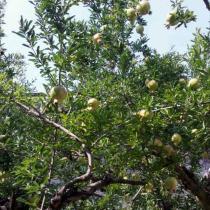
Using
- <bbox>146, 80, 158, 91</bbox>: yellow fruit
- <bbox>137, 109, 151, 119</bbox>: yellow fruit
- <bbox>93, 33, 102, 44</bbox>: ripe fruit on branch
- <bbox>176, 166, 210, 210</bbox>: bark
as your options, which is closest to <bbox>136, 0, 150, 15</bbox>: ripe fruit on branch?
<bbox>93, 33, 102, 44</bbox>: ripe fruit on branch

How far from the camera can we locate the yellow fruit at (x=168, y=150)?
A: 133 inches

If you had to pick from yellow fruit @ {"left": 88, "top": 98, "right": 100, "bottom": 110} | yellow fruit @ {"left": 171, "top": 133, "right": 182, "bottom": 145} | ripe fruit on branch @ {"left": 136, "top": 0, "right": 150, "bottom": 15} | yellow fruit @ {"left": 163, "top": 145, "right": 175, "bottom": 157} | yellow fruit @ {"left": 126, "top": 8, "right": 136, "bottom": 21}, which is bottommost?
yellow fruit @ {"left": 163, "top": 145, "right": 175, "bottom": 157}

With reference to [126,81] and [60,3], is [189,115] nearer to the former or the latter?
[126,81]

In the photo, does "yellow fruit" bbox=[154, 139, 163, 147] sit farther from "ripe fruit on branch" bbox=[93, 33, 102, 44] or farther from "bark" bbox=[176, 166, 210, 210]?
"ripe fruit on branch" bbox=[93, 33, 102, 44]

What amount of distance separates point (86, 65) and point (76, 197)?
4.99ft

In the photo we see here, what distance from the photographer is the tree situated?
287 cm

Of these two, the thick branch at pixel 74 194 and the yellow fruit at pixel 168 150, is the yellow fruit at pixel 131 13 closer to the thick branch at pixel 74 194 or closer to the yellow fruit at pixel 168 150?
the yellow fruit at pixel 168 150

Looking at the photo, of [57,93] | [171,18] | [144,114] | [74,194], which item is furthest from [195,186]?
[57,93]

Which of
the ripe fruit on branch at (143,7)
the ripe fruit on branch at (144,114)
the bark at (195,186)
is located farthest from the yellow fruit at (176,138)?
the ripe fruit on branch at (143,7)

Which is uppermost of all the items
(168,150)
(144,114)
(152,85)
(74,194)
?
(152,85)

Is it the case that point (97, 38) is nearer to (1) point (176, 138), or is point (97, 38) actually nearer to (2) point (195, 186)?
(1) point (176, 138)

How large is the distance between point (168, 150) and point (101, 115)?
2.78ft

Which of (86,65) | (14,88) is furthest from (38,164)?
(86,65)

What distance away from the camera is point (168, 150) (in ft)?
11.1
